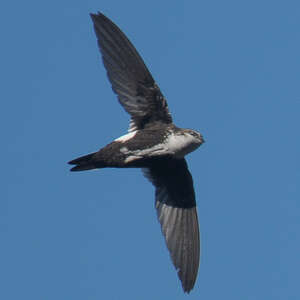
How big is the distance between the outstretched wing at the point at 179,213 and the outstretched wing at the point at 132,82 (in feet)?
1.79

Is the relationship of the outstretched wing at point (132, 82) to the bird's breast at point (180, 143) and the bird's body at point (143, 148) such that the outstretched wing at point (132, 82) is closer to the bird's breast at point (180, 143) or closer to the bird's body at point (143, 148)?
the bird's body at point (143, 148)

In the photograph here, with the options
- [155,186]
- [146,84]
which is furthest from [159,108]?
[155,186]

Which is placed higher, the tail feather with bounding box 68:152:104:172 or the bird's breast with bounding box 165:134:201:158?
the bird's breast with bounding box 165:134:201:158

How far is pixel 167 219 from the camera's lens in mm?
11539

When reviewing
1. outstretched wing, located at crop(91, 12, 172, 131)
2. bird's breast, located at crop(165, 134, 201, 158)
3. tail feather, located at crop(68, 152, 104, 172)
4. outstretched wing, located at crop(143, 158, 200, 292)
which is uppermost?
outstretched wing, located at crop(91, 12, 172, 131)

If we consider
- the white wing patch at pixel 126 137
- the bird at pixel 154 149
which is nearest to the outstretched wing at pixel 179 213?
the bird at pixel 154 149

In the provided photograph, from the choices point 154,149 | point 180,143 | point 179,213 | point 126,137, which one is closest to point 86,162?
point 126,137

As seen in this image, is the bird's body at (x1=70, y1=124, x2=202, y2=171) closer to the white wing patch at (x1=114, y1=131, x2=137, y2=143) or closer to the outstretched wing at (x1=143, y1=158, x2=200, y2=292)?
the white wing patch at (x1=114, y1=131, x2=137, y2=143)

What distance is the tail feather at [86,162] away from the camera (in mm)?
10634

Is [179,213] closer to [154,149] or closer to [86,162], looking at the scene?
[154,149]

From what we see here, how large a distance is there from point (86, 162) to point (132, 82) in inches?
44.2

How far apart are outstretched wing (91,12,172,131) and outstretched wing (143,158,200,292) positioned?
547 millimetres

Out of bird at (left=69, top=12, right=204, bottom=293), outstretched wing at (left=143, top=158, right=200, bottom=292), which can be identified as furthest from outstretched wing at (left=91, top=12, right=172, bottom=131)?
outstretched wing at (left=143, top=158, right=200, bottom=292)

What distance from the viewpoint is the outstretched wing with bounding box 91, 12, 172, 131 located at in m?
11.0
